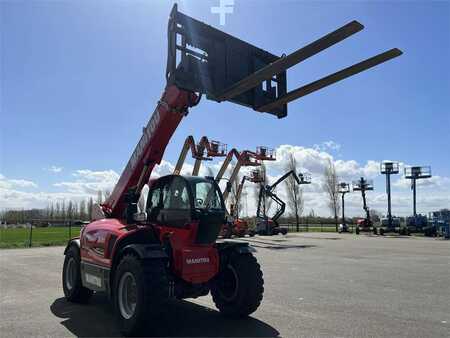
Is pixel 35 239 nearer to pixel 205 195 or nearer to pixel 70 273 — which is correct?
pixel 70 273

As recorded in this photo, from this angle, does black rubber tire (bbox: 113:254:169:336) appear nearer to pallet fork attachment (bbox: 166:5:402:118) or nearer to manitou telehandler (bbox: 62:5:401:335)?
manitou telehandler (bbox: 62:5:401:335)

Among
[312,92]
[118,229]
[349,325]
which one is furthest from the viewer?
[118,229]

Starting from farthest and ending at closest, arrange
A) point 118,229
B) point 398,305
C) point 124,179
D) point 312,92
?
point 124,179 → point 398,305 → point 118,229 → point 312,92

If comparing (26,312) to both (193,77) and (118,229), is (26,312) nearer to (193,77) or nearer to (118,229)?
(118,229)

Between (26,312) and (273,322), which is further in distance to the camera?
(26,312)

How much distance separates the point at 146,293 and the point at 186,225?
1.43 metres

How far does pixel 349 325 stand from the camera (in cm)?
746

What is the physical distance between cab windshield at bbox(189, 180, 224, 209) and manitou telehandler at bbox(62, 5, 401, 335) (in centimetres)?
2

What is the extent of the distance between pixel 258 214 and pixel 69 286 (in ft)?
112

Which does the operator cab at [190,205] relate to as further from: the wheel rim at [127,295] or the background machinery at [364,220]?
the background machinery at [364,220]

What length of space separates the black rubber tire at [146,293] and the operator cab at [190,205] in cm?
101

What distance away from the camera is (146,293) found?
663cm

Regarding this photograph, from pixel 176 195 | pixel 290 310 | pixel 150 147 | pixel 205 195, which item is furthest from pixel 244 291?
pixel 150 147

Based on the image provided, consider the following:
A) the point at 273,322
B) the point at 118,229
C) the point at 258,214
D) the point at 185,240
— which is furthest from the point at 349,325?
the point at 258,214
